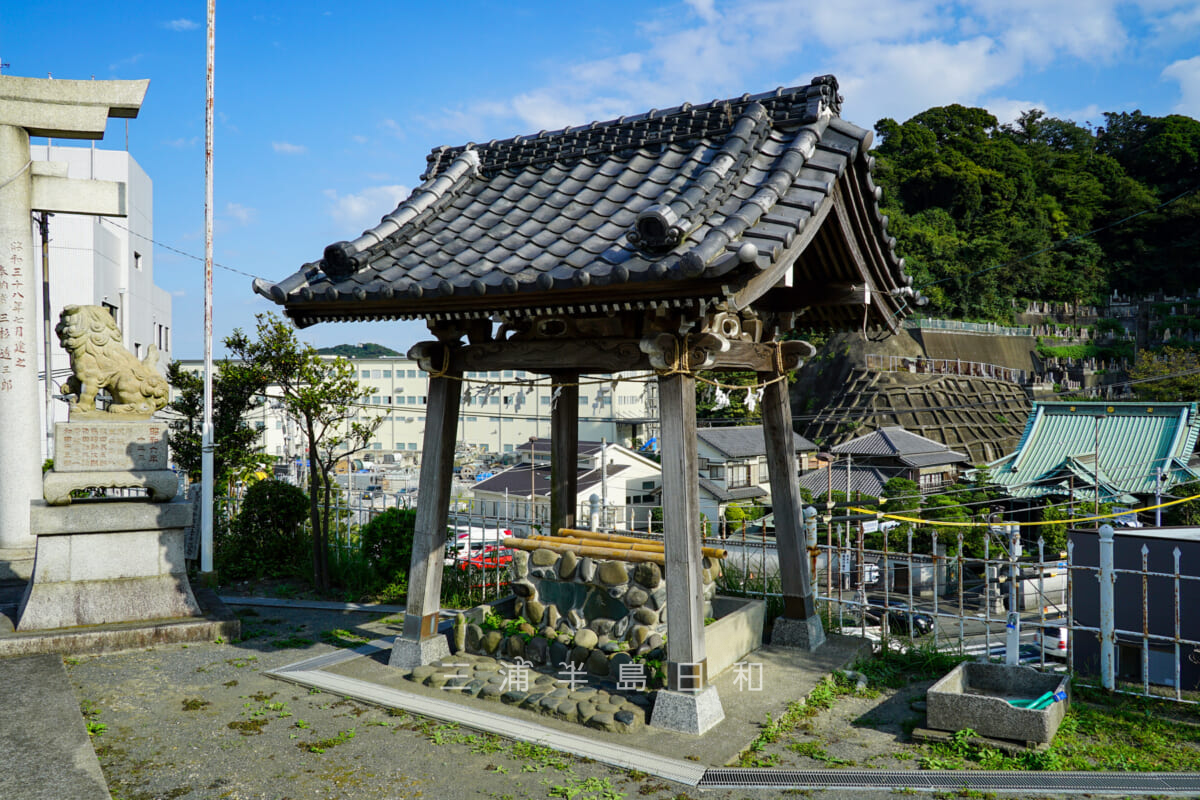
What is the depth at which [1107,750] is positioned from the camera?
19.5ft

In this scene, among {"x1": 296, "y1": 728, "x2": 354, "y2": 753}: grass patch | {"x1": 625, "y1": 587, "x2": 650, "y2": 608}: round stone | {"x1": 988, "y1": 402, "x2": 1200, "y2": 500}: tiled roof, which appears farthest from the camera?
{"x1": 988, "y1": 402, "x2": 1200, "y2": 500}: tiled roof

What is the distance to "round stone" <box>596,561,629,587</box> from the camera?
297 inches

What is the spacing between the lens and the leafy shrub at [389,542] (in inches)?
443

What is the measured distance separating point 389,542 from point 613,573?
197 inches

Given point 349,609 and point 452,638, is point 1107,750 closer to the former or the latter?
point 452,638

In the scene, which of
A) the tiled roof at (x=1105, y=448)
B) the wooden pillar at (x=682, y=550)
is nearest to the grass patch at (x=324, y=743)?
the wooden pillar at (x=682, y=550)

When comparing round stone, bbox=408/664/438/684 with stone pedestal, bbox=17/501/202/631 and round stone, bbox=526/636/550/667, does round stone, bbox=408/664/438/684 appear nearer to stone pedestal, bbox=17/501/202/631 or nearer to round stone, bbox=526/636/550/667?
round stone, bbox=526/636/550/667

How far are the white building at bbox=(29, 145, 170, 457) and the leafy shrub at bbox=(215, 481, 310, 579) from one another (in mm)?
12983

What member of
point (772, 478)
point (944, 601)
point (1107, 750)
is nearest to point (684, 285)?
point (772, 478)

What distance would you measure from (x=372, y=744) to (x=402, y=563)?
5306mm

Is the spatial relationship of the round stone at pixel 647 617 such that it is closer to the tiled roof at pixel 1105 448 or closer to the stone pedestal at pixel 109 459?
the stone pedestal at pixel 109 459

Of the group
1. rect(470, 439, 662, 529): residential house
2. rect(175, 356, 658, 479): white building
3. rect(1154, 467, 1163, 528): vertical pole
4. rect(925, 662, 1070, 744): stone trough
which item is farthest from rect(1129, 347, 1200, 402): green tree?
rect(925, 662, 1070, 744): stone trough

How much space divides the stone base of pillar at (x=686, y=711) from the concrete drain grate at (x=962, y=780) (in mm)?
608

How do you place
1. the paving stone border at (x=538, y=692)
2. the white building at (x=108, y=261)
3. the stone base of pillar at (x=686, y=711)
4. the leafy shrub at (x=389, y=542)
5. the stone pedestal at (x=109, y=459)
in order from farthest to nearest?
the white building at (x=108, y=261) < the leafy shrub at (x=389, y=542) < the stone pedestal at (x=109, y=459) < the paving stone border at (x=538, y=692) < the stone base of pillar at (x=686, y=711)
